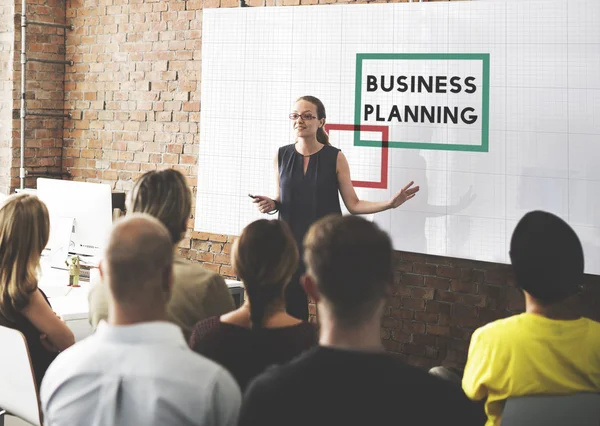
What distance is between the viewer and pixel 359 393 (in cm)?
116

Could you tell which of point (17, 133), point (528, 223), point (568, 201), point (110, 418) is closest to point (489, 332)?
point (528, 223)

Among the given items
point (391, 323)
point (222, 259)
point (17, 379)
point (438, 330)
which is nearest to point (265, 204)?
point (391, 323)

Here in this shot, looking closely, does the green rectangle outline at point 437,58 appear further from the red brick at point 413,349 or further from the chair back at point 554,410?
the chair back at point 554,410

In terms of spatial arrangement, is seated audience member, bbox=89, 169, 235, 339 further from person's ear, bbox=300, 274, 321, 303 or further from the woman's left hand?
the woman's left hand

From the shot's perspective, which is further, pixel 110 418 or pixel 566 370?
pixel 566 370

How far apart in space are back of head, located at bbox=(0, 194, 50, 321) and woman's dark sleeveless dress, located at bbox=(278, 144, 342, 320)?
1.49 meters

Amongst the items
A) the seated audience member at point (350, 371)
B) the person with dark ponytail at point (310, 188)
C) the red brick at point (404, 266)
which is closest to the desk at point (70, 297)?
the person with dark ponytail at point (310, 188)

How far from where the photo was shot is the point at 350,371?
1.17 metres

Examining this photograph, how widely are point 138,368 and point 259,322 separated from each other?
1.53 feet

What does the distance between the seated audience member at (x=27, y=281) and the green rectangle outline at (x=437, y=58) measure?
195cm

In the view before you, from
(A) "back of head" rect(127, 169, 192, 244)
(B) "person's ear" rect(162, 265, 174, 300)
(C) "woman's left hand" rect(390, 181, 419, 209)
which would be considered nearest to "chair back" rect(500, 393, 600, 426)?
(B) "person's ear" rect(162, 265, 174, 300)

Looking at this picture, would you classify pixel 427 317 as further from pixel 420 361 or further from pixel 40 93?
pixel 40 93

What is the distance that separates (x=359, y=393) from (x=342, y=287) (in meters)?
0.19

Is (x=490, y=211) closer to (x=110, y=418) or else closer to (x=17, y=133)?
(x=110, y=418)
